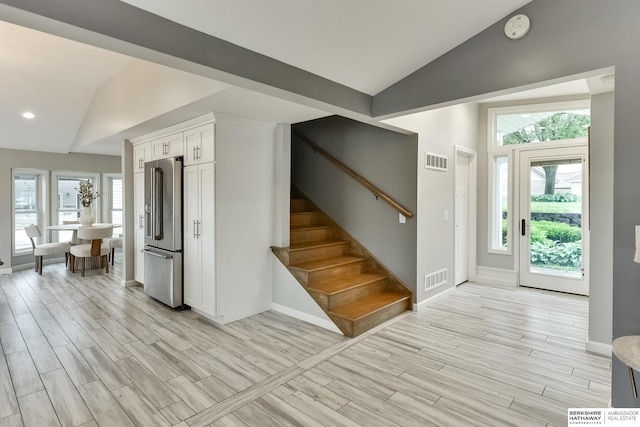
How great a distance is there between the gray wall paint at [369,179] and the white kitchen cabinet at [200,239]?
6.29 feet

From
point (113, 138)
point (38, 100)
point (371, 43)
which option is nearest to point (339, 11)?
point (371, 43)

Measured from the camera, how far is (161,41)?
1750mm

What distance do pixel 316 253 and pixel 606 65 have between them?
3.22m

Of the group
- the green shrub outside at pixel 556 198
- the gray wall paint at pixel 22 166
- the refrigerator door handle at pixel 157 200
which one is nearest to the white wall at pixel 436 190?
the green shrub outside at pixel 556 198

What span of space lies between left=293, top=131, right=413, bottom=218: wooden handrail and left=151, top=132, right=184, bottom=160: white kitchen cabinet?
1.92m

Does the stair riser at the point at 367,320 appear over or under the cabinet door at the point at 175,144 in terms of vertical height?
under

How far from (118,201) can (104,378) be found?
253 inches

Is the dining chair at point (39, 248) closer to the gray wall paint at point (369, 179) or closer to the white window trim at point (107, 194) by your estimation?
the white window trim at point (107, 194)

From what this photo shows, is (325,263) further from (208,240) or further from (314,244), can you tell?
Result: (208,240)

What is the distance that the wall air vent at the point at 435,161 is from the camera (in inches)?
161

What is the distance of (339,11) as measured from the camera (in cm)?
201

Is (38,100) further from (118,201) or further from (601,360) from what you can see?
(601,360)

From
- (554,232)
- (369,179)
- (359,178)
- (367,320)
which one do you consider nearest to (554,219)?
(554,232)

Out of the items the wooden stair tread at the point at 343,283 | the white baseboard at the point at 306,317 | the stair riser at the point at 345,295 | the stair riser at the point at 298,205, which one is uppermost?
the stair riser at the point at 298,205
